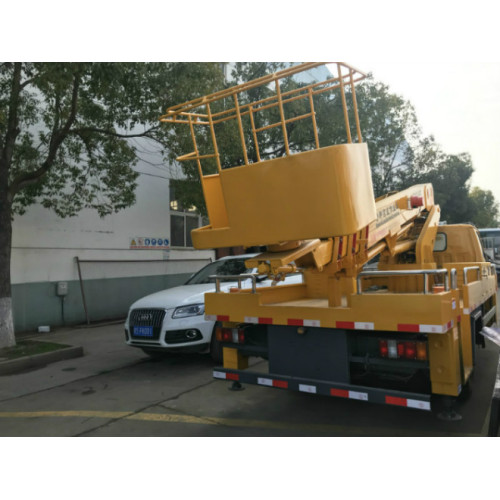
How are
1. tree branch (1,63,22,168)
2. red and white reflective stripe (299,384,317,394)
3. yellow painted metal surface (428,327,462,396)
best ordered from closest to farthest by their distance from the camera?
1. yellow painted metal surface (428,327,462,396)
2. red and white reflective stripe (299,384,317,394)
3. tree branch (1,63,22,168)

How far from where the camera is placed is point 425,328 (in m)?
3.47

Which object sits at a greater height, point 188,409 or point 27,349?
point 27,349

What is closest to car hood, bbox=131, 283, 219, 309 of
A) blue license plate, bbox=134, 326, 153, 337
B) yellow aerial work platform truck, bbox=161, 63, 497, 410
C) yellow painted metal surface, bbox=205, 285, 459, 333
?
blue license plate, bbox=134, 326, 153, 337

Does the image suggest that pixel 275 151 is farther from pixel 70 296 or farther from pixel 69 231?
pixel 70 296

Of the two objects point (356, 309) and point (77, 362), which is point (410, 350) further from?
point (77, 362)

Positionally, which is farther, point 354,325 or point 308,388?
point 308,388

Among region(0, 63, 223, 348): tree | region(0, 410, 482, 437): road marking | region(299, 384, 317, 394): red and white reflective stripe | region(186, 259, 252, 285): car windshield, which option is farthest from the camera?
region(186, 259, 252, 285): car windshield

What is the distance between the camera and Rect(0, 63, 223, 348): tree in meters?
7.32

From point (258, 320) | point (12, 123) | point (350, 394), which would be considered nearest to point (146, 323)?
point (258, 320)

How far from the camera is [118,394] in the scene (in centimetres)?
552

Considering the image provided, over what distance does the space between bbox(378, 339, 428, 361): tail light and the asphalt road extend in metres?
0.86

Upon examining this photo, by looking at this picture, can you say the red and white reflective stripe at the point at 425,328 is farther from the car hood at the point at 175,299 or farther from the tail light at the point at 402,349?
the car hood at the point at 175,299

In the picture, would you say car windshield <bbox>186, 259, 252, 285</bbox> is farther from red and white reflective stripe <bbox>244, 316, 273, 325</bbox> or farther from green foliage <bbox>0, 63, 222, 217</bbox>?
red and white reflective stripe <bbox>244, 316, 273, 325</bbox>

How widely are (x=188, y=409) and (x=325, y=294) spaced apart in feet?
6.45
